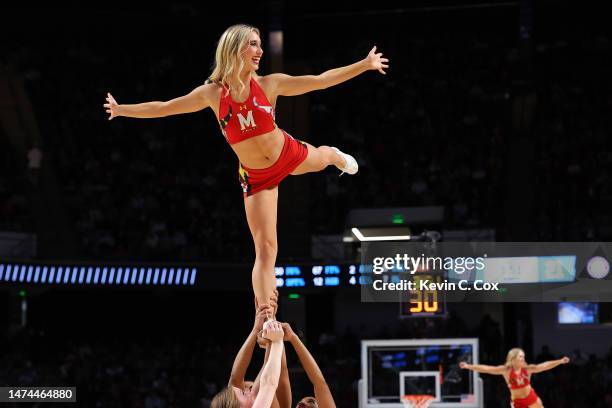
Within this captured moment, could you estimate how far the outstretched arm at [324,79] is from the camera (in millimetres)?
5902

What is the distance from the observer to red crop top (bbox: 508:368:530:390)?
13.8 meters

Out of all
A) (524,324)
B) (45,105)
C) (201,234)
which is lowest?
(524,324)

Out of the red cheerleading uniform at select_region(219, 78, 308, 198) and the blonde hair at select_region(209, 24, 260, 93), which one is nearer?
the blonde hair at select_region(209, 24, 260, 93)

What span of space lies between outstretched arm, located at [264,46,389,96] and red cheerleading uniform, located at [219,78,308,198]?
0.41 feet

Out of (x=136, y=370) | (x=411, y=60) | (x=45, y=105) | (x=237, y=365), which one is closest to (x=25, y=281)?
(x=136, y=370)

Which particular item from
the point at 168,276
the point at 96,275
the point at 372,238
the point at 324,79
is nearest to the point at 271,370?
the point at 324,79

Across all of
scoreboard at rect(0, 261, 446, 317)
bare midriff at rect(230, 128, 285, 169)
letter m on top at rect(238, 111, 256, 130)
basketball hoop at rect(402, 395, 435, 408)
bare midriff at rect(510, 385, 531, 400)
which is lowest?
basketball hoop at rect(402, 395, 435, 408)

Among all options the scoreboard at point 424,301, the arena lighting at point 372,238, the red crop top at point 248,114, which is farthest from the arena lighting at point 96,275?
the red crop top at point 248,114

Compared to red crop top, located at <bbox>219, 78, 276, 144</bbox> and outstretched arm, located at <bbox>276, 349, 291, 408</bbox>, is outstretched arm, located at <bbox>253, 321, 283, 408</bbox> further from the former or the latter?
red crop top, located at <bbox>219, 78, 276, 144</bbox>

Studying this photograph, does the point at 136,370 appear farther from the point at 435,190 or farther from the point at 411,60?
the point at 411,60

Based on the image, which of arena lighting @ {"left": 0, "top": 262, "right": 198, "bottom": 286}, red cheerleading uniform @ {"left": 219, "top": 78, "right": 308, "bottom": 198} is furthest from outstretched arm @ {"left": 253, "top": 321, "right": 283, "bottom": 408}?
arena lighting @ {"left": 0, "top": 262, "right": 198, "bottom": 286}

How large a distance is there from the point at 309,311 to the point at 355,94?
5.52 metres

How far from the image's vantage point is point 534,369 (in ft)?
44.6

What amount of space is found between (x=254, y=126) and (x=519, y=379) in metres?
9.03
